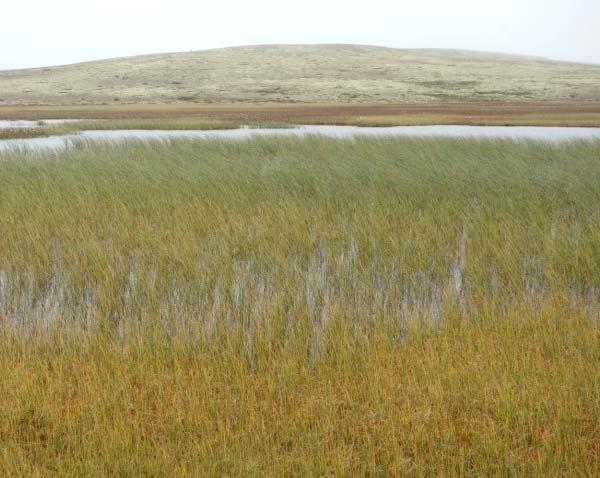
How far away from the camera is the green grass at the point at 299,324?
173 inches

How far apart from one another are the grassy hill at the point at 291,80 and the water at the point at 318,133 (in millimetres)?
38576

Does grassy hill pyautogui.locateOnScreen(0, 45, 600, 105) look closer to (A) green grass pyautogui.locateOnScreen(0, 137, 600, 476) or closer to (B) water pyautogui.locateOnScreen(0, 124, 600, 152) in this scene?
(B) water pyautogui.locateOnScreen(0, 124, 600, 152)

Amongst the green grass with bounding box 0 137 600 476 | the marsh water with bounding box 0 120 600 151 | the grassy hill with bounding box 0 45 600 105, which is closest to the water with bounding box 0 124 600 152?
the marsh water with bounding box 0 120 600 151

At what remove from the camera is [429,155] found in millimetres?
17312

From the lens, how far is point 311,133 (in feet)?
77.0

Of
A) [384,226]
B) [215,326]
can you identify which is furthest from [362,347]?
[384,226]

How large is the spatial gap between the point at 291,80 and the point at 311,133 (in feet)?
225

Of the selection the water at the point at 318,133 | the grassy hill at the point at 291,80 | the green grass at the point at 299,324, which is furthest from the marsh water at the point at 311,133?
the grassy hill at the point at 291,80

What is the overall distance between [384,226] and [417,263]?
5.74ft

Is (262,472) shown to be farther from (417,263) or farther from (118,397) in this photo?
(417,263)

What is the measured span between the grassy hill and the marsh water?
3852cm

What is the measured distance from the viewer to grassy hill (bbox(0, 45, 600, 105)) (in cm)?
7556

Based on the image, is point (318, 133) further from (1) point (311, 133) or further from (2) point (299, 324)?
(2) point (299, 324)

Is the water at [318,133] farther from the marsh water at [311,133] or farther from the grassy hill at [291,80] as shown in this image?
the grassy hill at [291,80]
